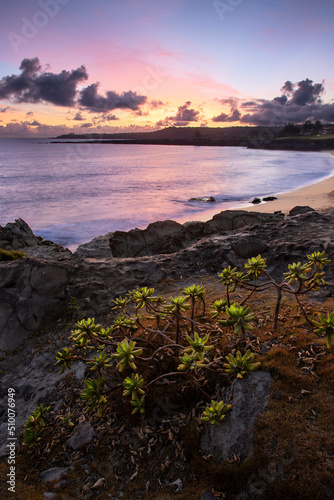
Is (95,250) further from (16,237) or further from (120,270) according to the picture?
(16,237)

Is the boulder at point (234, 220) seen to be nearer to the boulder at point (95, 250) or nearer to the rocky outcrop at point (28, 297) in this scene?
the boulder at point (95, 250)

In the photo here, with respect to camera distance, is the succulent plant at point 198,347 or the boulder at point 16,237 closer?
the succulent plant at point 198,347

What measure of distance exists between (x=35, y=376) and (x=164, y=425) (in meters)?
2.44

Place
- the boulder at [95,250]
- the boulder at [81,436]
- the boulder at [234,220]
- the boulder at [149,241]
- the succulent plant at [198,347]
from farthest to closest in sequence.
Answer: the boulder at [234,220] < the boulder at [149,241] < the boulder at [95,250] < the boulder at [81,436] < the succulent plant at [198,347]

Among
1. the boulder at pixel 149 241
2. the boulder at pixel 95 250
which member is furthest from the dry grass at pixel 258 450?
the boulder at pixel 149 241

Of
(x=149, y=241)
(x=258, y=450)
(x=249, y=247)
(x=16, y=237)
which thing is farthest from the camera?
(x=16, y=237)

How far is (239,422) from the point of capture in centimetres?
249

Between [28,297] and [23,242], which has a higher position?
[28,297]

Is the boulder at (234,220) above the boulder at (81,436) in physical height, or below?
above

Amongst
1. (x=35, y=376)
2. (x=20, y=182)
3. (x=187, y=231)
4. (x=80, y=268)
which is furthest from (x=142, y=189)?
(x=35, y=376)

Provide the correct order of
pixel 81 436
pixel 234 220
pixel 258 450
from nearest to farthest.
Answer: pixel 258 450 < pixel 81 436 < pixel 234 220

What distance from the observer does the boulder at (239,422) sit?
2363mm

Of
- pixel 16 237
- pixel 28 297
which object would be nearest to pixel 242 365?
pixel 28 297

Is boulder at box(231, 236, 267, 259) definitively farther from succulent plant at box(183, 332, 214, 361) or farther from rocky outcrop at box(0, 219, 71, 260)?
rocky outcrop at box(0, 219, 71, 260)
